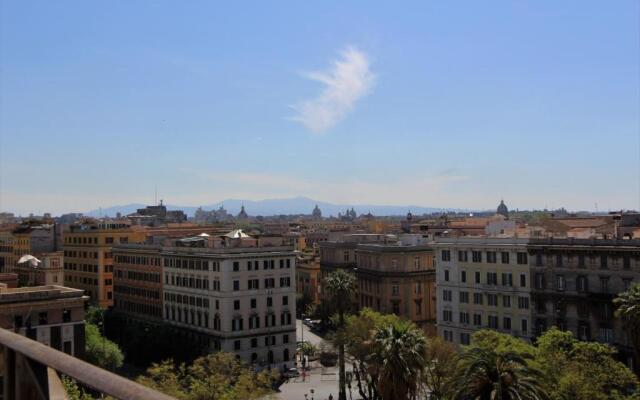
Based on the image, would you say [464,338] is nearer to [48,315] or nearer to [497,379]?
[48,315]

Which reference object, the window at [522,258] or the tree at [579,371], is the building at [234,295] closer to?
the window at [522,258]

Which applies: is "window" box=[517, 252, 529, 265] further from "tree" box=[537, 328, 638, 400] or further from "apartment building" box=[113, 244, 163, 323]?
"apartment building" box=[113, 244, 163, 323]

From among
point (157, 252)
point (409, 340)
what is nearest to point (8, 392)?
point (409, 340)

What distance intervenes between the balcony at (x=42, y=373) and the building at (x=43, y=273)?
105105 mm

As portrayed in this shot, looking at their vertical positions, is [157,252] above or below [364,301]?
above

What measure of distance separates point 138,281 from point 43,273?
1432 centimetres

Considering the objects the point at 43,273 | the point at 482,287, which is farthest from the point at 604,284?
the point at 43,273

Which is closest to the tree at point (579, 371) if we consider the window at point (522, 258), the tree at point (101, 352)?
the window at point (522, 258)

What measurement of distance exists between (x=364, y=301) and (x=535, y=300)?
122ft

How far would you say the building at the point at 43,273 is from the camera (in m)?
104

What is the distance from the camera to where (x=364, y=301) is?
343 ft

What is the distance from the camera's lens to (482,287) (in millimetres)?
76500

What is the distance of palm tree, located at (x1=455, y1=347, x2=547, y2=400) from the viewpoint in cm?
3106

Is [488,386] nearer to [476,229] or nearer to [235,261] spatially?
[235,261]
